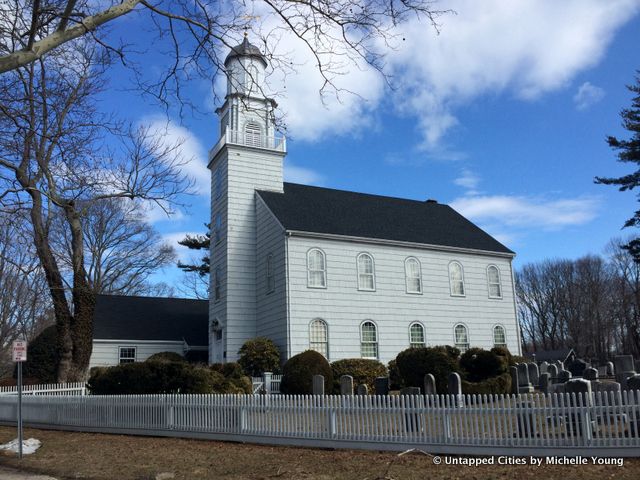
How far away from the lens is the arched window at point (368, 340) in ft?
86.3

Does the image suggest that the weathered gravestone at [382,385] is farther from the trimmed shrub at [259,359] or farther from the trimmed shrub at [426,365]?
the trimmed shrub at [259,359]

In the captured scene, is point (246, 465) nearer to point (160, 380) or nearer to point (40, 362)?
point (160, 380)

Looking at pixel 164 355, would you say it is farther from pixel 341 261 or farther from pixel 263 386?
pixel 341 261

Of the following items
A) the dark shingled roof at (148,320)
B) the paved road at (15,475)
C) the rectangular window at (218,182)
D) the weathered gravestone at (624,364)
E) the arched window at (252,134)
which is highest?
the arched window at (252,134)

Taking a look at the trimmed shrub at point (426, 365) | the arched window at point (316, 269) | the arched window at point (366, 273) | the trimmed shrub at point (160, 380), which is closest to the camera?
the trimmed shrub at point (160, 380)

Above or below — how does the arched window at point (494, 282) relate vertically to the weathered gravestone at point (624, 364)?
above

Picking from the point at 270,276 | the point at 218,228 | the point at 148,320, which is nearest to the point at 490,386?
the point at 270,276

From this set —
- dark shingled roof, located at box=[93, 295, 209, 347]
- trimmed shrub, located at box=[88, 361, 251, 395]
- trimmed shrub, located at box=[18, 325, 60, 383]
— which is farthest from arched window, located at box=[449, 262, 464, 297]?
trimmed shrub, located at box=[18, 325, 60, 383]

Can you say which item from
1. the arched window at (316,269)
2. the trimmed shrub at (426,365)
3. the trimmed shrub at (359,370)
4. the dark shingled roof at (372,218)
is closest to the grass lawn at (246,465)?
the trimmed shrub at (426,365)

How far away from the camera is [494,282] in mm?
31328

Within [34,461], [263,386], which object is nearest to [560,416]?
[34,461]

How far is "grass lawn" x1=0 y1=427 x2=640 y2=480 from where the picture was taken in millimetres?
8539

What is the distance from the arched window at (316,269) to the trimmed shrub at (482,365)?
8127 mm

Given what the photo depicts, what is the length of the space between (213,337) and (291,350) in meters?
6.47
